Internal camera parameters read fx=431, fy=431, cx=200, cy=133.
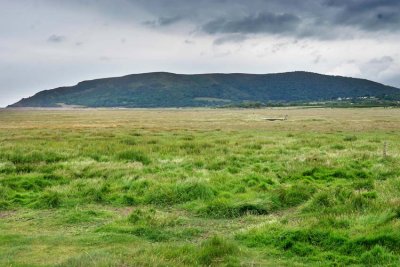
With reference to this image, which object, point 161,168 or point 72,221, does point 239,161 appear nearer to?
point 161,168

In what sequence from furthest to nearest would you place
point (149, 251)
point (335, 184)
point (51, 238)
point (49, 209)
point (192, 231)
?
1. point (335, 184)
2. point (49, 209)
3. point (192, 231)
4. point (51, 238)
5. point (149, 251)

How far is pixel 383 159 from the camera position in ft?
87.2

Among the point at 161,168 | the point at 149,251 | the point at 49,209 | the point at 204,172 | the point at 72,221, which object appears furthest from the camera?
the point at 161,168

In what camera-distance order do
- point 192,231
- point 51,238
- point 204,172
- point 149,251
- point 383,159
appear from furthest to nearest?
point 383,159
point 204,172
point 192,231
point 51,238
point 149,251

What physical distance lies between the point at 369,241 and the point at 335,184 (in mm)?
9108

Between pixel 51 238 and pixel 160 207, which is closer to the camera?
pixel 51 238

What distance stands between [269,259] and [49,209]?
9.61m

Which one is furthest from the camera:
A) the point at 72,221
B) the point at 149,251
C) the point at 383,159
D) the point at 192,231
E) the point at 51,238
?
the point at 383,159

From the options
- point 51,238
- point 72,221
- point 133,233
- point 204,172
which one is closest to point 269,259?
point 133,233

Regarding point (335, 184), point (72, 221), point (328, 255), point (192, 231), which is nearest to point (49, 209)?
point (72, 221)

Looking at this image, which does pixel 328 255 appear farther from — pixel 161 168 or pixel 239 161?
pixel 239 161

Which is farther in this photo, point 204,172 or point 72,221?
point 204,172

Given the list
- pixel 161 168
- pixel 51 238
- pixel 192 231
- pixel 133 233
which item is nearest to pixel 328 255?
pixel 192 231

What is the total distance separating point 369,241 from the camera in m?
11.6
